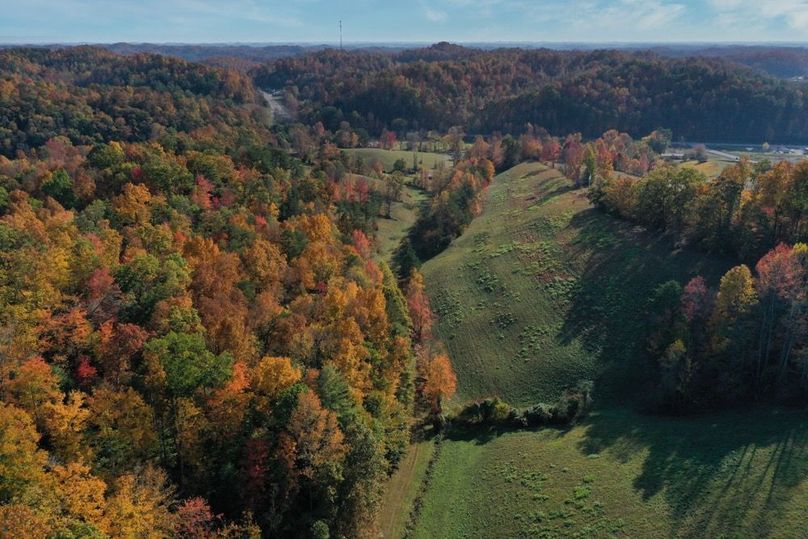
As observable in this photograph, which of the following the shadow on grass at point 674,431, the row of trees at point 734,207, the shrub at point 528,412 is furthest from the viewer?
the row of trees at point 734,207

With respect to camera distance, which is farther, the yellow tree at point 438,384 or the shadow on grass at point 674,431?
the yellow tree at point 438,384

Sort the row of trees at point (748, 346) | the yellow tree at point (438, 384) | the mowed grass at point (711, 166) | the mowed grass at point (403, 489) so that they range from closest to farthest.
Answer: the mowed grass at point (403, 489)
the row of trees at point (748, 346)
the yellow tree at point (438, 384)
the mowed grass at point (711, 166)

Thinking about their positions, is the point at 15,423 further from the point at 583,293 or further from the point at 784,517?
the point at 583,293

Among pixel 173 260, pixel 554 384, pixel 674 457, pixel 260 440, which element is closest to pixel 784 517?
pixel 674 457

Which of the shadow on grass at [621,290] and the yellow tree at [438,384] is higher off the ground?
the shadow on grass at [621,290]

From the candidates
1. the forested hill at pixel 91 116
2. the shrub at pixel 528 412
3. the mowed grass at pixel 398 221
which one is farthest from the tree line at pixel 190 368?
the forested hill at pixel 91 116

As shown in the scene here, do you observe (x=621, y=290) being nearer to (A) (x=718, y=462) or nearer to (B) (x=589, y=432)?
(B) (x=589, y=432)

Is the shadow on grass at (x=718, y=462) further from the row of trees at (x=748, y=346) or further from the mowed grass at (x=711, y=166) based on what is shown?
the mowed grass at (x=711, y=166)

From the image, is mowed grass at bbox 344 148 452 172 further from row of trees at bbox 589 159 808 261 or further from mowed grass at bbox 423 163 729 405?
row of trees at bbox 589 159 808 261
